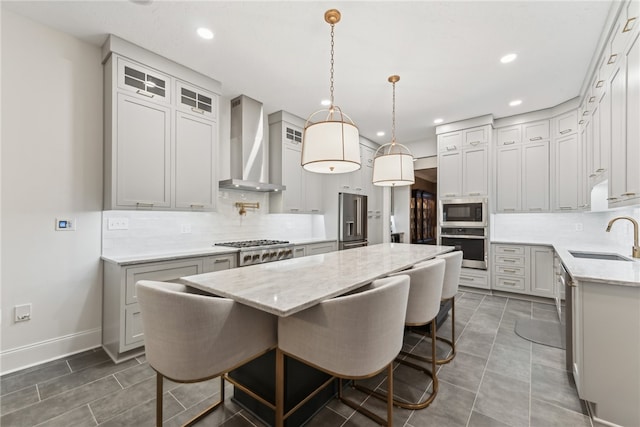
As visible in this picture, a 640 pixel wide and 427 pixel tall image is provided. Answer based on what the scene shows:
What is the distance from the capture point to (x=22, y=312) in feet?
7.06

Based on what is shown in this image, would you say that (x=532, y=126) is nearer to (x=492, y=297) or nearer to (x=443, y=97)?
(x=443, y=97)

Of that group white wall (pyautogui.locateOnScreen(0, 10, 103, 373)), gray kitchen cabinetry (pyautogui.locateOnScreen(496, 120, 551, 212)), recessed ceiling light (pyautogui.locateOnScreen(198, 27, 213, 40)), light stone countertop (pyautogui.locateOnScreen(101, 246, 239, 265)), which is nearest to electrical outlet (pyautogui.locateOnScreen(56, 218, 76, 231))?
white wall (pyautogui.locateOnScreen(0, 10, 103, 373))

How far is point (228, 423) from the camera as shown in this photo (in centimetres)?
156

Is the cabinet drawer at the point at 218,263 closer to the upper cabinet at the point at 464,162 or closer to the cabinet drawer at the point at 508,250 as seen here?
the upper cabinet at the point at 464,162

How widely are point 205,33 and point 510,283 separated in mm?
4933

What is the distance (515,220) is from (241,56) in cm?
473

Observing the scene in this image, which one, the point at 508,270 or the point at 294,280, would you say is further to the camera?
the point at 508,270

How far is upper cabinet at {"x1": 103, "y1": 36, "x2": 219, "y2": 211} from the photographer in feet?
7.90

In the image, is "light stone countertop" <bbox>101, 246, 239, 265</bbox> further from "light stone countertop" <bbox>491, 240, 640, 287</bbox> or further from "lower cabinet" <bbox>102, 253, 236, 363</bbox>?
"light stone countertop" <bbox>491, 240, 640, 287</bbox>

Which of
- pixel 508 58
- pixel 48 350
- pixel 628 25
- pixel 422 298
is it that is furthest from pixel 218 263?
pixel 628 25

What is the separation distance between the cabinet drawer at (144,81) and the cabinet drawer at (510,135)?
Result: 4722 mm

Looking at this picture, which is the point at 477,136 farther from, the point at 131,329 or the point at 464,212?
the point at 131,329

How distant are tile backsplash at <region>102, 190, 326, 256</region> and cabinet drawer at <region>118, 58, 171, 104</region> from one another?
1157mm

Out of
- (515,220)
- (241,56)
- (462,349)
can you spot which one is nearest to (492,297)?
(515,220)
